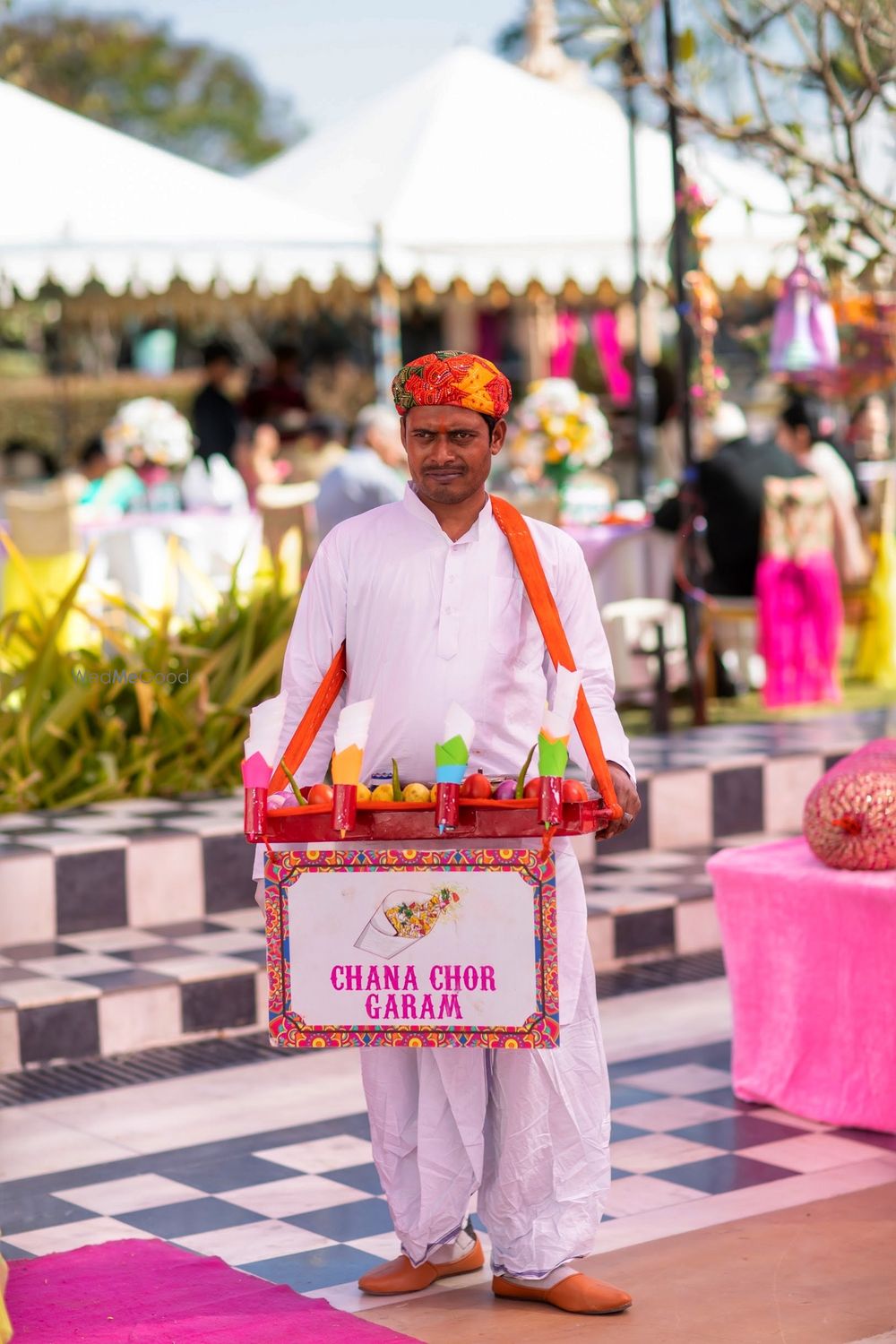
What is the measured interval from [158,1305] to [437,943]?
675mm

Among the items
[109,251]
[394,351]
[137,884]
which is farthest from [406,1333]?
[394,351]

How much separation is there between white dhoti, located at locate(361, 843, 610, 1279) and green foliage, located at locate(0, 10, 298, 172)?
3061cm

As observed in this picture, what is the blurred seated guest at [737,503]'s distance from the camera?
8203 mm

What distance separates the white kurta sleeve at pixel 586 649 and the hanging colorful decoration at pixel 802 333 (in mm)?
4242

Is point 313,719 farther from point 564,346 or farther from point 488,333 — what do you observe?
point 488,333

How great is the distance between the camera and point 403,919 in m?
2.86

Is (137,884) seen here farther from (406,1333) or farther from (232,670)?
(406,1333)

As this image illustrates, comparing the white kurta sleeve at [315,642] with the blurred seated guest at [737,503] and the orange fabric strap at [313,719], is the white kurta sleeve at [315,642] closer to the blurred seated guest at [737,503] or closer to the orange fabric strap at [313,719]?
the orange fabric strap at [313,719]

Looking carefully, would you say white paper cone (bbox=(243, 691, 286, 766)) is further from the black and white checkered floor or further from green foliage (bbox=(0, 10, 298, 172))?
green foliage (bbox=(0, 10, 298, 172))

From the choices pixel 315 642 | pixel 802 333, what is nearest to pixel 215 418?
pixel 802 333

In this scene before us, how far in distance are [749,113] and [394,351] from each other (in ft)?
22.5

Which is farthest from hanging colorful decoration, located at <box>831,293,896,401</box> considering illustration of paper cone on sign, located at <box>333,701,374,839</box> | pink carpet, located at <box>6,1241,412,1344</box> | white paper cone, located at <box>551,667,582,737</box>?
pink carpet, located at <box>6,1241,412,1344</box>

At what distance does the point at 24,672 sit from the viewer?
5.97 m

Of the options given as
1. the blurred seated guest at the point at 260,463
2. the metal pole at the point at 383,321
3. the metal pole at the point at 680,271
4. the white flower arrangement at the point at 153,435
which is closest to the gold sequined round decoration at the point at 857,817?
the metal pole at the point at 680,271
